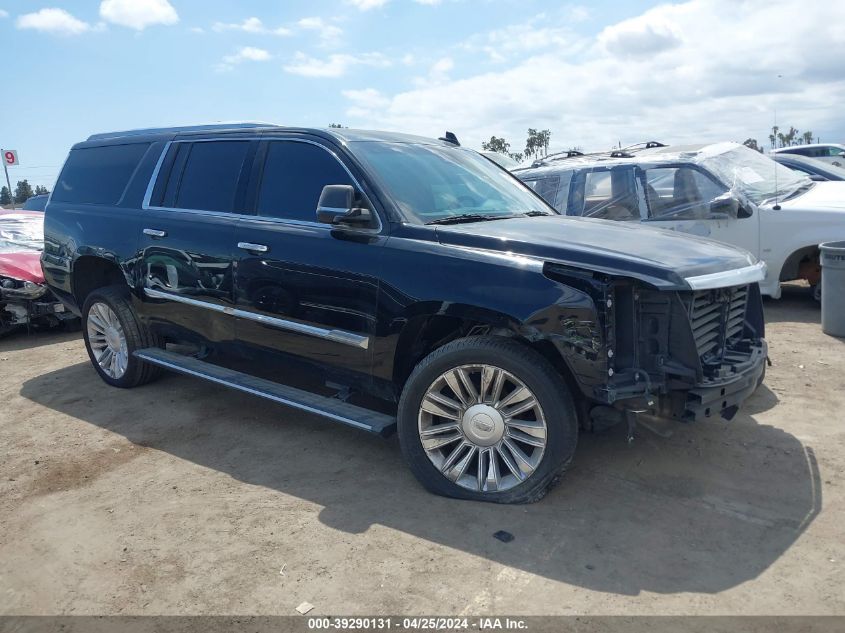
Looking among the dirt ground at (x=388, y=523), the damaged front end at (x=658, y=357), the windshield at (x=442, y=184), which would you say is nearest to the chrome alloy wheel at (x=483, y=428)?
the dirt ground at (x=388, y=523)

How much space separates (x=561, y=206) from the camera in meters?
8.20

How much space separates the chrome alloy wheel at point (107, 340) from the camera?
572 cm

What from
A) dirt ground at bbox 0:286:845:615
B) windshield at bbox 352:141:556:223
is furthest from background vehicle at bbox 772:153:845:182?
windshield at bbox 352:141:556:223

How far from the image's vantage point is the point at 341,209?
394 cm

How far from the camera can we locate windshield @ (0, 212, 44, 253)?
8750 millimetres

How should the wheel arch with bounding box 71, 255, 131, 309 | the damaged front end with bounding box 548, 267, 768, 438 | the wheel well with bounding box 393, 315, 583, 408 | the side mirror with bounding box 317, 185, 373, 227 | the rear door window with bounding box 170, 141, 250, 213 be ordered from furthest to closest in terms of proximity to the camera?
1. the wheel arch with bounding box 71, 255, 131, 309
2. the rear door window with bounding box 170, 141, 250, 213
3. the side mirror with bounding box 317, 185, 373, 227
4. the wheel well with bounding box 393, 315, 583, 408
5. the damaged front end with bounding box 548, 267, 768, 438

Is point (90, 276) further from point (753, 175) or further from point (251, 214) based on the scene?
point (753, 175)

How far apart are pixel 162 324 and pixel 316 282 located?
1819mm

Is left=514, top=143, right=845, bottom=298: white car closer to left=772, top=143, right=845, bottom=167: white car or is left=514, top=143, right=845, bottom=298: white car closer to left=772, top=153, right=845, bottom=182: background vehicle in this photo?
left=772, top=153, right=845, bottom=182: background vehicle

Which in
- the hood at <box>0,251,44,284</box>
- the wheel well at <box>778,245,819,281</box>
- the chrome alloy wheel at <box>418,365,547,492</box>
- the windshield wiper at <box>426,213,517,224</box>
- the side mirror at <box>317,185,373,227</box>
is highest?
the side mirror at <box>317,185,373,227</box>

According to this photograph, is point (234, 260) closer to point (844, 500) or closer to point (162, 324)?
point (162, 324)

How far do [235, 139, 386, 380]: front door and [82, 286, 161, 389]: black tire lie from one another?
137 cm

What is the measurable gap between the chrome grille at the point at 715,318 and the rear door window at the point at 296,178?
2.11 meters

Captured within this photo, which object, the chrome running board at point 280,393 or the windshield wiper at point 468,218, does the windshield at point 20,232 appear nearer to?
the chrome running board at point 280,393
